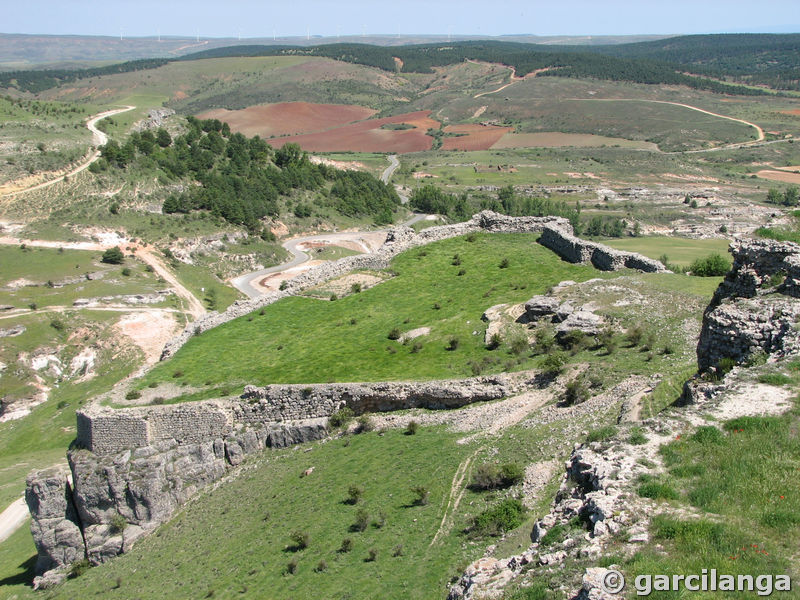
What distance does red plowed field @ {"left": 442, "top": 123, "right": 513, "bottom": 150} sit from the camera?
172000 mm

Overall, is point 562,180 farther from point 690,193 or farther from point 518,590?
point 518,590

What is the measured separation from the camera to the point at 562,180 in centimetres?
12744

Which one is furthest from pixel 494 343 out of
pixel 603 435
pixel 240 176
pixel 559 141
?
pixel 559 141

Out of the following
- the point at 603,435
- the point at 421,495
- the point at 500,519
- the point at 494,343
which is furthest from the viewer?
the point at 494,343

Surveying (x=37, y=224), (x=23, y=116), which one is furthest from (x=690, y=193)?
(x=23, y=116)

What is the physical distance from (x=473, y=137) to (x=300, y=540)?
171806 mm

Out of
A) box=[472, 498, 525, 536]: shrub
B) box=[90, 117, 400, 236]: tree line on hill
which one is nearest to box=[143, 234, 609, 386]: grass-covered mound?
box=[472, 498, 525, 536]: shrub

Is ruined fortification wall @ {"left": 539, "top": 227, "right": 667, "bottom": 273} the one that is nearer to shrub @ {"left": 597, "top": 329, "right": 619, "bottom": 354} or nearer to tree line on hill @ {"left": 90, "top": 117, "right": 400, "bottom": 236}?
shrub @ {"left": 597, "top": 329, "right": 619, "bottom": 354}

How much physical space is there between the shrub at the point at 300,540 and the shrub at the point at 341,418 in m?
6.33

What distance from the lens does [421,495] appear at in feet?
58.8

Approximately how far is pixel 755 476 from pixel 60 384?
49.1 metres

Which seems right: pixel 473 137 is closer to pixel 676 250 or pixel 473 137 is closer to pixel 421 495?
pixel 676 250

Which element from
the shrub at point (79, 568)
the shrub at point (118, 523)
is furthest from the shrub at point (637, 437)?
the shrub at point (79, 568)

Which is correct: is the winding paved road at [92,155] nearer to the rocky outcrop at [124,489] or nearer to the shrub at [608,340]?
the rocky outcrop at [124,489]
